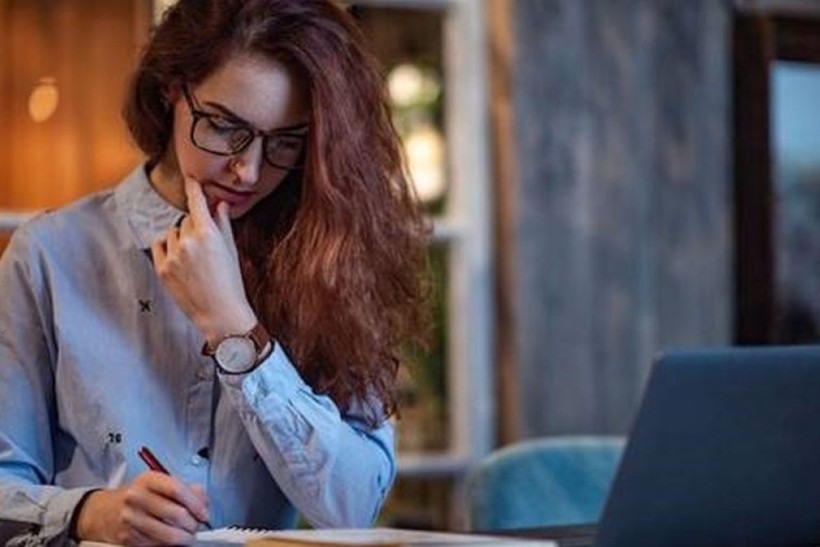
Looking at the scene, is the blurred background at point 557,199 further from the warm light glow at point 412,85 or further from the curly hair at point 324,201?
the curly hair at point 324,201

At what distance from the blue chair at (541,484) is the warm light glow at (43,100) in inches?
49.6

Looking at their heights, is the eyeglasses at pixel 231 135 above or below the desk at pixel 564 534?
above

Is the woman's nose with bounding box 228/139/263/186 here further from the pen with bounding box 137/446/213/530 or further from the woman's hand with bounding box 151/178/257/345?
the pen with bounding box 137/446/213/530

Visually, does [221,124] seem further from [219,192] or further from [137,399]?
[137,399]

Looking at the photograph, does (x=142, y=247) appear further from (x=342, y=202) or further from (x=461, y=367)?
(x=461, y=367)

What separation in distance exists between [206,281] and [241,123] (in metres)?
0.17

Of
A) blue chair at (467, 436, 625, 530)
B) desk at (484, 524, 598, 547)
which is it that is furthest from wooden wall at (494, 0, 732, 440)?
desk at (484, 524, 598, 547)

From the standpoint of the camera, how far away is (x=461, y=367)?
4.41m

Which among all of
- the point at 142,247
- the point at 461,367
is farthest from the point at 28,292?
the point at 461,367

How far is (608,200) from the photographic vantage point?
4.48 metres

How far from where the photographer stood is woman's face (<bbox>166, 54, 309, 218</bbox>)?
2.15 metres

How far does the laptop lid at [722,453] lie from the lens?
6.18ft

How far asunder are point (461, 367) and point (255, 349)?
7.63ft

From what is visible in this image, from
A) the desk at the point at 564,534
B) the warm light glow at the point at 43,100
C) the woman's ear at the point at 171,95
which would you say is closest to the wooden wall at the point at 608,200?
the warm light glow at the point at 43,100
